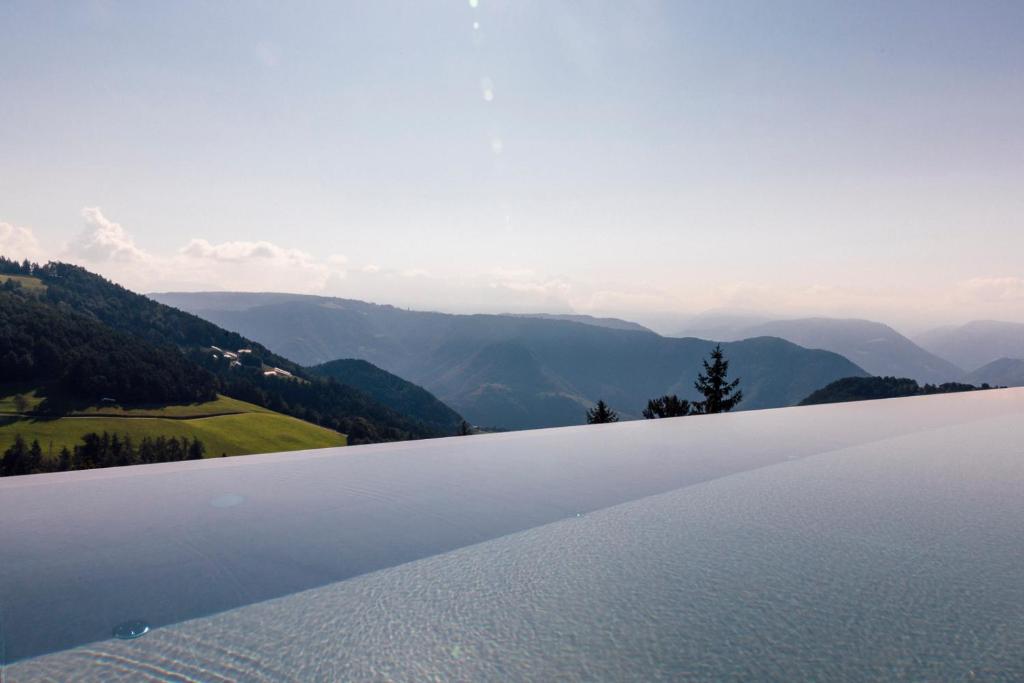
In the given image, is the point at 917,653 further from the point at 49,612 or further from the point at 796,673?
the point at 49,612

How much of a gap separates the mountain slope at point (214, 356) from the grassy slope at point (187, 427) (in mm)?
6211

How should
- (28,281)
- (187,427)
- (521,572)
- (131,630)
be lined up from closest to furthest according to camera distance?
(131,630)
(521,572)
(187,427)
(28,281)

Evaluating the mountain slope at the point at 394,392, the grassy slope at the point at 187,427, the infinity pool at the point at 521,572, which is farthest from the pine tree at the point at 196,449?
the mountain slope at the point at 394,392

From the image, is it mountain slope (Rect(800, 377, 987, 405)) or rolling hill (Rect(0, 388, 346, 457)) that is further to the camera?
mountain slope (Rect(800, 377, 987, 405))

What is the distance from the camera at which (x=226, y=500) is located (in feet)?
20.4

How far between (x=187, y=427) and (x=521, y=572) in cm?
8319

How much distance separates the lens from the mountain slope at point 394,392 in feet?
531

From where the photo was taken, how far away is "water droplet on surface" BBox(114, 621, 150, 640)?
316 centimetres

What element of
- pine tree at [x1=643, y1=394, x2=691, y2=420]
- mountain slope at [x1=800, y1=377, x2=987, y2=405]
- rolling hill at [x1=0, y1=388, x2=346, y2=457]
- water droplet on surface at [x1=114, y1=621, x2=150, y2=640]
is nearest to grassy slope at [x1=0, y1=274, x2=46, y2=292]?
rolling hill at [x1=0, y1=388, x2=346, y2=457]

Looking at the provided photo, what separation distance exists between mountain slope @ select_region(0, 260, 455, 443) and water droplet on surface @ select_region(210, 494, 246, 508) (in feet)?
289

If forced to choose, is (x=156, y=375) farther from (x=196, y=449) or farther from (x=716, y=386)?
(x=716, y=386)

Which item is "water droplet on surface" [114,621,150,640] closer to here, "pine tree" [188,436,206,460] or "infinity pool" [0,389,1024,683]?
"infinity pool" [0,389,1024,683]

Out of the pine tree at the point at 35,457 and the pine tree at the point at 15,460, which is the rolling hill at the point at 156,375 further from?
the pine tree at the point at 15,460

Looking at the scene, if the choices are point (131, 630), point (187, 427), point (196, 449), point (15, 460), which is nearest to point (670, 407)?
point (131, 630)
